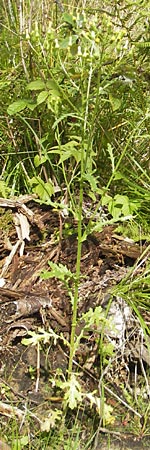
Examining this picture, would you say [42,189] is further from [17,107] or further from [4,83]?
[4,83]

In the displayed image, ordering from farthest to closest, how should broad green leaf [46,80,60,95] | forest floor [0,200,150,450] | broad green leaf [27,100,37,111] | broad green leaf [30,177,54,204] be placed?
broad green leaf [30,177,54,204], broad green leaf [27,100,37,111], broad green leaf [46,80,60,95], forest floor [0,200,150,450]

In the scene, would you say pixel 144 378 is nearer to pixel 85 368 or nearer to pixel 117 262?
pixel 85 368

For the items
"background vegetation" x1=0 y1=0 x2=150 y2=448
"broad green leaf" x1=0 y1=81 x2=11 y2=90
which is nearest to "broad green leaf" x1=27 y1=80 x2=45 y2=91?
"background vegetation" x1=0 y1=0 x2=150 y2=448

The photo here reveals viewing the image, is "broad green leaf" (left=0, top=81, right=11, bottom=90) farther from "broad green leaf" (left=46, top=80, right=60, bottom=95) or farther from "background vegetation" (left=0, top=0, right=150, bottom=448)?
"broad green leaf" (left=46, top=80, right=60, bottom=95)

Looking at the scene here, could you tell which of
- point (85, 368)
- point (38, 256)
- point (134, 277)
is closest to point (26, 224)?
point (38, 256)

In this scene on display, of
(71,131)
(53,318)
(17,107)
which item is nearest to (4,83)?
(17,107)

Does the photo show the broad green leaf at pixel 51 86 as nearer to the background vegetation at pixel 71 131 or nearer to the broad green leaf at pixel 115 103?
the background vegetation at pixel 71 131

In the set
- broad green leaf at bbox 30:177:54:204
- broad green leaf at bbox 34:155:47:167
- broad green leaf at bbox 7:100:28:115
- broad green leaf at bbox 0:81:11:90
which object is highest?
broad green leaf at bbox 0:81:11:90

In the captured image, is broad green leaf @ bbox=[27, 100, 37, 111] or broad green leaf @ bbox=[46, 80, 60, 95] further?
broad green leaf @ bbox=[27, 100, 37, 111]

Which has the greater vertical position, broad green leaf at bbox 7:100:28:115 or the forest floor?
broad green leaf at bbox 7:100:28:115
